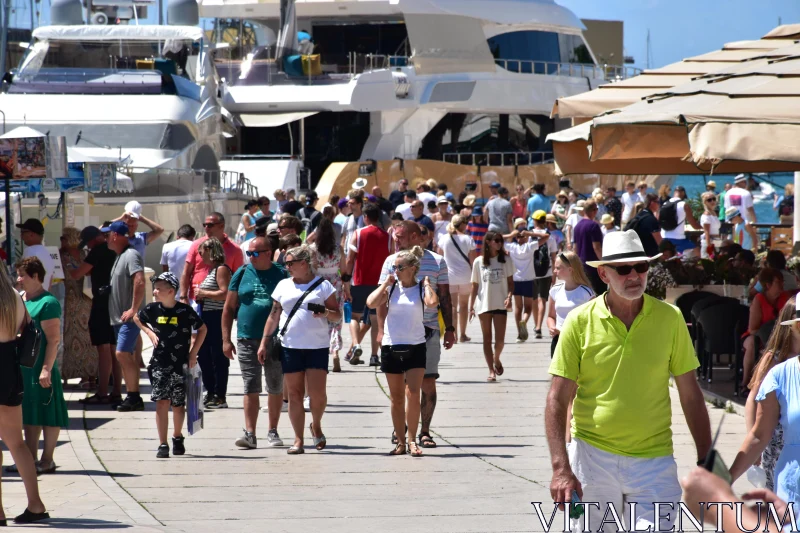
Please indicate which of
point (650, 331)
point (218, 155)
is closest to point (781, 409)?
point (650, 331)

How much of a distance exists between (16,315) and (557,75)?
32740mm

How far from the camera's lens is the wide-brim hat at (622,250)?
4969 millimetres

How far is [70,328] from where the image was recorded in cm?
1152

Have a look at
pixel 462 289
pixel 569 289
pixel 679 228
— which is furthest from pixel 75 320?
pixel 679 228

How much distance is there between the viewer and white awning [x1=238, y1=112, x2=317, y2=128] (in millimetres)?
32750

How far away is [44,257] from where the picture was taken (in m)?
10.4

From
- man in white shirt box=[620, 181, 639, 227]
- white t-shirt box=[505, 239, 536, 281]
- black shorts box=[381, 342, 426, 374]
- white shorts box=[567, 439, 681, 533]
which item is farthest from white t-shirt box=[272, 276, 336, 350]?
man in white shirt box=[620, 181, 639, 227]

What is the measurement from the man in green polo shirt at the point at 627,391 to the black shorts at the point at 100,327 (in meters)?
6.93

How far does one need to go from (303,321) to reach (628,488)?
4490mm

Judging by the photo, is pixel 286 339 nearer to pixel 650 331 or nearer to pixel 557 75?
pixel 650 331

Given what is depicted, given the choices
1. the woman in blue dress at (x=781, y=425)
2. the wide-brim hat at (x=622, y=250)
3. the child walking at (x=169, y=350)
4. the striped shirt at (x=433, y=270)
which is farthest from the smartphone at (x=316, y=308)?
the woman in blue dress at (x=781, y=425)

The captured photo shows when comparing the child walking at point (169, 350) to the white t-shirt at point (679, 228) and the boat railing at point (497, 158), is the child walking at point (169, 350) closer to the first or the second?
the white t-shirt at point (679, 228)

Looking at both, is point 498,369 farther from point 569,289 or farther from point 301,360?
point 301,360

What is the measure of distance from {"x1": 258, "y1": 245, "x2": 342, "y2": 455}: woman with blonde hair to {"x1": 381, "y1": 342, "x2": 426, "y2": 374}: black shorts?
1.59 ft
